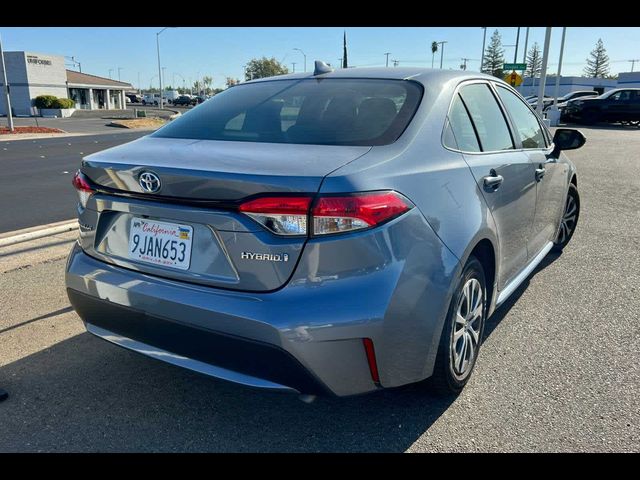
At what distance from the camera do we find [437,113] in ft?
8.90

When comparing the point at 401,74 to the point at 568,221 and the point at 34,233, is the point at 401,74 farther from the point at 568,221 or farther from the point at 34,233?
the point at 34,233

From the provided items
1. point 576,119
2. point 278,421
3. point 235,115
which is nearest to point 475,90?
point 235,115

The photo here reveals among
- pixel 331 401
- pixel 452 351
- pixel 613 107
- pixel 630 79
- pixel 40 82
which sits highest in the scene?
pixel 630 79

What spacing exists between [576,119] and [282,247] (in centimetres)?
3275

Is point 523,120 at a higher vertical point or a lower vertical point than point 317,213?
higher

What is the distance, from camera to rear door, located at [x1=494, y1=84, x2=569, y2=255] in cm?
372

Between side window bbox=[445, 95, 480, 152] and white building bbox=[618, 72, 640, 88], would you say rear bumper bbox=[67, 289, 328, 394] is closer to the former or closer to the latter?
side window bbox=[445, 95, 480, 152]

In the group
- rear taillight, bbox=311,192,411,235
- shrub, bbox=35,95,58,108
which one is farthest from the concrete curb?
shrub, bbox=35,95,58,108

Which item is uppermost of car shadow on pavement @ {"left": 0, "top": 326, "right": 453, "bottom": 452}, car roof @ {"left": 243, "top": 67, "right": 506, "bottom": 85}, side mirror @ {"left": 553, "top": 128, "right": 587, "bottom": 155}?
car roof @ {"left": 243, "top": 67, "right": 506, "bottom": 85}

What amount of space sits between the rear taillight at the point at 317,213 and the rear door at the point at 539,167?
1954mm

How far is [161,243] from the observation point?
2.34 m

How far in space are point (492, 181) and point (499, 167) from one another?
0.73 ft

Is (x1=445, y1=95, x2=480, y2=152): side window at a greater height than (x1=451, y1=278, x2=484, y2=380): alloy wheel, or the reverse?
(x1=445, y1=95, x2=480, y2=152): side window

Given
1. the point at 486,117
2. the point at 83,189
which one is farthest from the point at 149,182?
the point at 486,117
